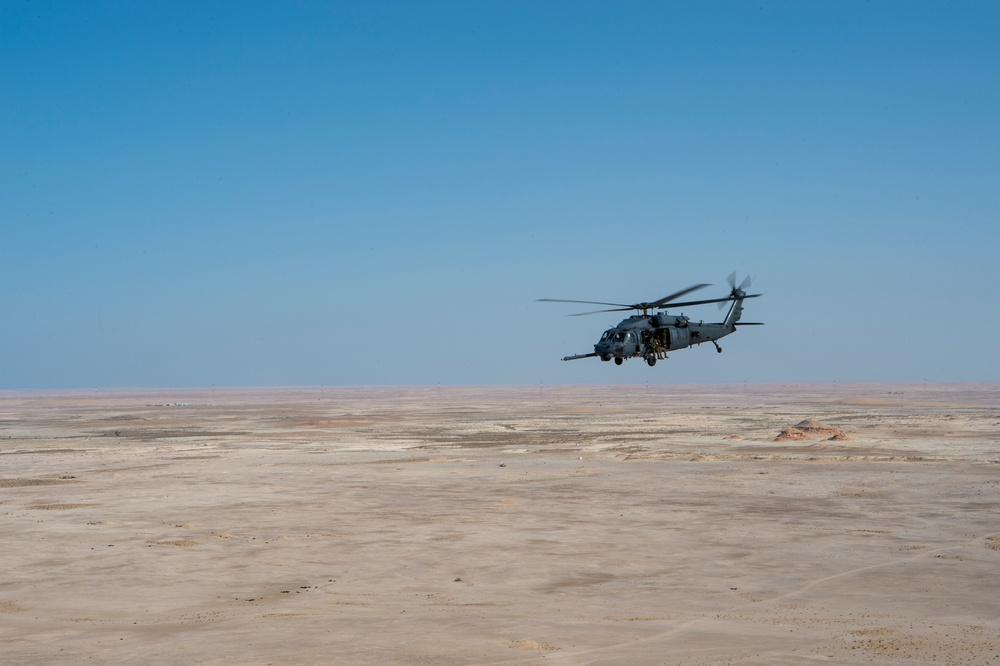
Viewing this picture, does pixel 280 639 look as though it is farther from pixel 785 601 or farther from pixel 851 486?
pixel 851 486

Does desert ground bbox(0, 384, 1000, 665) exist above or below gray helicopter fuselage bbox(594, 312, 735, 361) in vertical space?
below

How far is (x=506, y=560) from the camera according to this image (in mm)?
18438

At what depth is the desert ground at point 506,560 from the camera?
504 inches

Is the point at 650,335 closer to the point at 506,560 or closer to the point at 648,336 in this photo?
the point at 648,336

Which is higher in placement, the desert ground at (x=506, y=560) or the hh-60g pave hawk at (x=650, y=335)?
the hh-60g pave hawk at (x=650, y=335)

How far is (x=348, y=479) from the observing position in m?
32.7

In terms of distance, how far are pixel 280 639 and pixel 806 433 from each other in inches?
1582

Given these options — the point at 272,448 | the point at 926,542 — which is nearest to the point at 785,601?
the point at 926,542

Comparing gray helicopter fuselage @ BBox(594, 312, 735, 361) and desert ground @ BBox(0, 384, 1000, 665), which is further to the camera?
gray helicopter fuselage @ BBox(594, 312, 735, 361)

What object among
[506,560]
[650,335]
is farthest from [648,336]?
[506,560]

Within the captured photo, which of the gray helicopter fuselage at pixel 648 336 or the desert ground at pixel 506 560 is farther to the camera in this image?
the gray helicopter fuselage at pixel 648 336

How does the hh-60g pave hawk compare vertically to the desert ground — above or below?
above

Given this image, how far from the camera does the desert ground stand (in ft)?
42.0

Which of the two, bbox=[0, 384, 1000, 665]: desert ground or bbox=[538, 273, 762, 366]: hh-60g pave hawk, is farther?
bbox=[538, 273, 762, 366]: hh-60g pave hawk
